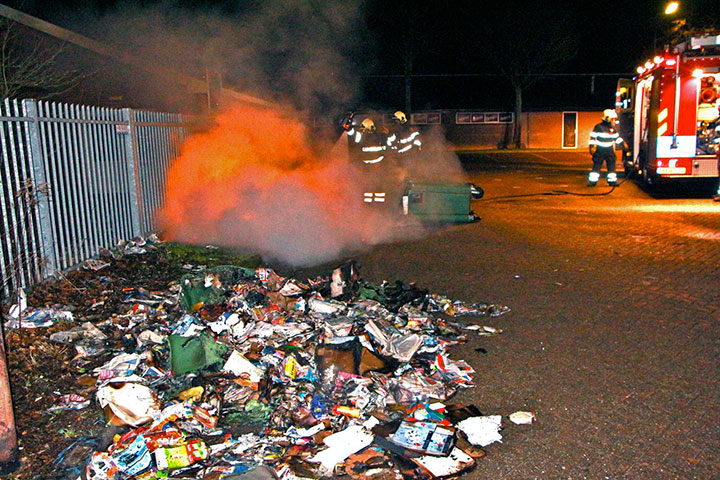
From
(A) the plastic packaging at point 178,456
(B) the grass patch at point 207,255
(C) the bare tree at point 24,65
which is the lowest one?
(A) the plastic packaging at point 178,456

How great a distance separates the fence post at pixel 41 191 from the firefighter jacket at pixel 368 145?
6.28m

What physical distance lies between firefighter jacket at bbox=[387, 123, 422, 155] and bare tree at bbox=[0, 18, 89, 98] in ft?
18.2

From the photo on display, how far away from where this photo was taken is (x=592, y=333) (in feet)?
16.4

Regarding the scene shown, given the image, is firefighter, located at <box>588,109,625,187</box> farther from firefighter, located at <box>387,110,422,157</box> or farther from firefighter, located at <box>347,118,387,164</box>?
firefighter, located at <box>347,118,387,164</box>

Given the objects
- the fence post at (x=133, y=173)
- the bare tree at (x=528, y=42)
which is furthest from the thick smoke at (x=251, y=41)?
the bare tree at (x=528, y=42)

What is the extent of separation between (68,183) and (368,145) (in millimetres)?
6097

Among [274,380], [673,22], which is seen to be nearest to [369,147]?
[673,22]

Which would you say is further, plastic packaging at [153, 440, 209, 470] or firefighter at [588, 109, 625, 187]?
firefighter at [588, 109, 625, 187]

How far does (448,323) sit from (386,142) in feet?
22.0

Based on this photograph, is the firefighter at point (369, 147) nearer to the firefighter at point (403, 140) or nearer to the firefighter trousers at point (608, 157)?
the firefighter at point (403, 140)

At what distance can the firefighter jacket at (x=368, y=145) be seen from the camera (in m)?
11.3

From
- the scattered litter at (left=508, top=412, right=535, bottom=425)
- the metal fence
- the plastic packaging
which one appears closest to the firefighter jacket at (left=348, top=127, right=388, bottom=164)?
the metal fence

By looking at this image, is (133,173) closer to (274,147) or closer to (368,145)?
(274,147)

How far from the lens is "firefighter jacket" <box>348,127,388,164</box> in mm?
11266
